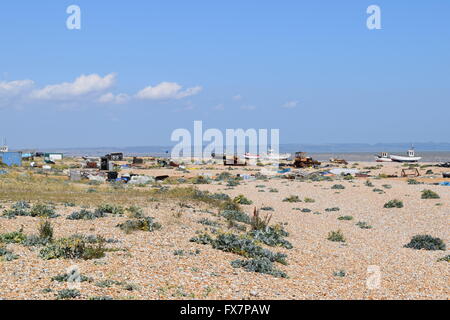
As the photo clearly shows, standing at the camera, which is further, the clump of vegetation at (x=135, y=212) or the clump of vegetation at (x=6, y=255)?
the clump of vegetation at (x=135, y=212)

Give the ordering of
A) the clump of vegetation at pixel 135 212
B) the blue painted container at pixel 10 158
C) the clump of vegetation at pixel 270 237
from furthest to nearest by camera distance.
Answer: the blue painted container at pixel 10 158, the clump of vegetation at pixel 135 212, the clump of vegetation at pixel 270 237

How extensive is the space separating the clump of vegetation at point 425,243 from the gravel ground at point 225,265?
0.41m

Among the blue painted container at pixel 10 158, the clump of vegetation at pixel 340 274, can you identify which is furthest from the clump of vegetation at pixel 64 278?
the blue painted container at pixel 10 158

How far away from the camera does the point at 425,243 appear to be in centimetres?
1584

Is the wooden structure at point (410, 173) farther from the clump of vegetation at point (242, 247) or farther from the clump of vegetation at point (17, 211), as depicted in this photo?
the clump of vegetation at point (17, 211)

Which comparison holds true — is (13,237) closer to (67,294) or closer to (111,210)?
(67,294)

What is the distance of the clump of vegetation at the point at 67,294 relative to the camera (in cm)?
786

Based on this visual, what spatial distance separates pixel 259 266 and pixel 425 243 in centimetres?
779

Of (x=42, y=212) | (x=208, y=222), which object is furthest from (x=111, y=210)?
(x=208, y=222)

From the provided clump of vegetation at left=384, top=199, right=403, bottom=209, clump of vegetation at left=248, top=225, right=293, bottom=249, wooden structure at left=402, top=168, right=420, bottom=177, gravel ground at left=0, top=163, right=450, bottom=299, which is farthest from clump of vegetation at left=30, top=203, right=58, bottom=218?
wooden structure at left=402, top=168, right=420, bottom=177
